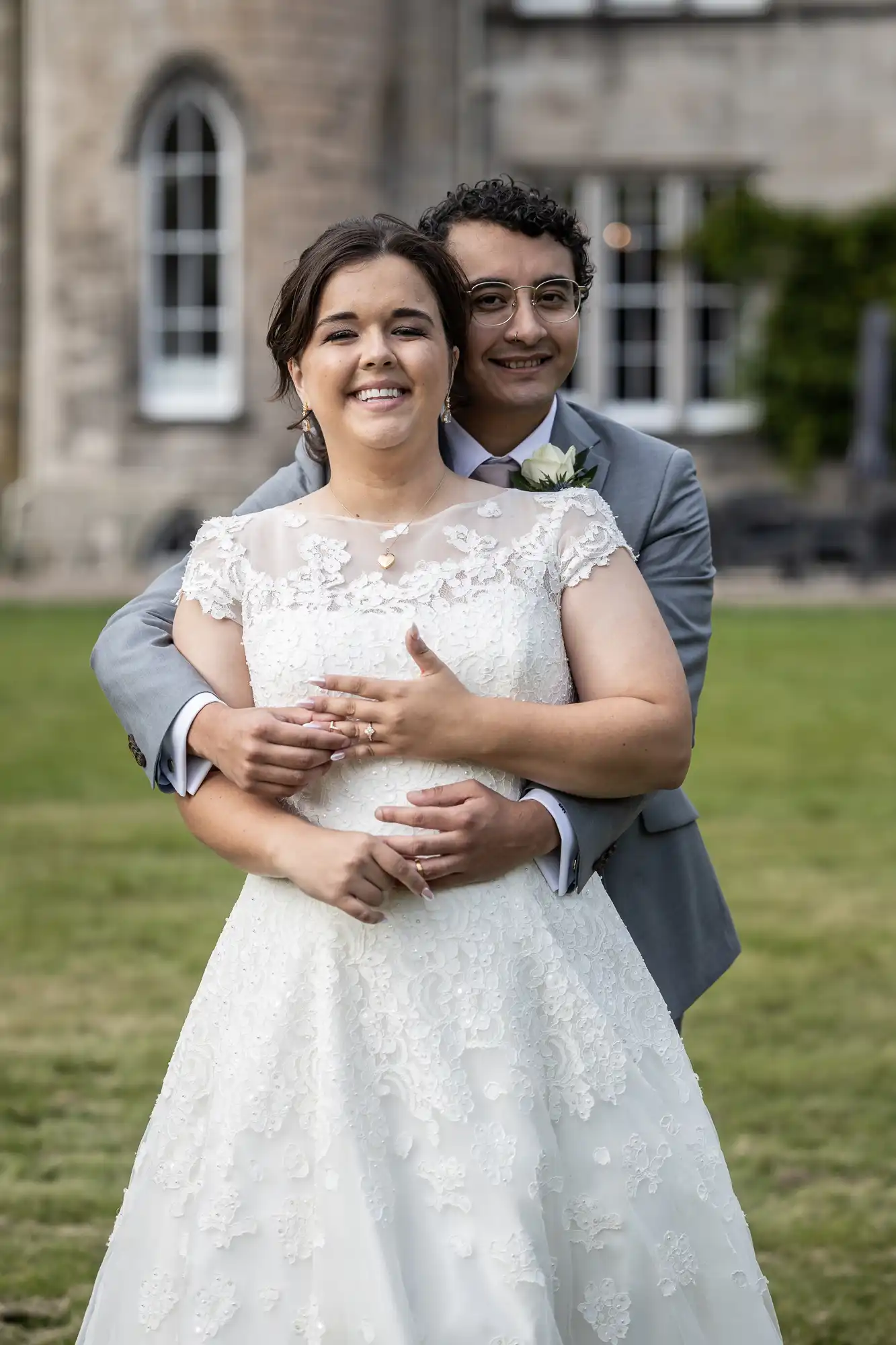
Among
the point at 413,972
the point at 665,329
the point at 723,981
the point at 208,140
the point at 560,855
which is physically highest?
the point at 208,140

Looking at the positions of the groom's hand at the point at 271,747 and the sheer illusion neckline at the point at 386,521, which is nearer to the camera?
the groom's hand at the point at 271,747

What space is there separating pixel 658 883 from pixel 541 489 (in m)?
0.70

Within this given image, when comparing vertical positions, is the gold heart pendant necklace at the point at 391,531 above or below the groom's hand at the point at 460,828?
above

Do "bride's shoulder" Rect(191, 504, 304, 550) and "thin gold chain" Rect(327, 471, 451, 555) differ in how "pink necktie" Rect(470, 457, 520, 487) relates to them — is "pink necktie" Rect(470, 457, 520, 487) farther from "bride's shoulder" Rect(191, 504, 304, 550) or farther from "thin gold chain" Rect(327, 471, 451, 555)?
"bride's shoulder" Rect(191, 504, 304, 550)

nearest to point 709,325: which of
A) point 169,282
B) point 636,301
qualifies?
point 636,301

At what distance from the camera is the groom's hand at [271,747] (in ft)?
8.63

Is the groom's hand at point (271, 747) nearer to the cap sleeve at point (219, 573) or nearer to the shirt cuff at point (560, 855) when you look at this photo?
the cap sleeve at point (219, 573)

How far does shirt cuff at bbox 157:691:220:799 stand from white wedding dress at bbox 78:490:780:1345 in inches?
3.4

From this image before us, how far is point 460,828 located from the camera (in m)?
2.62

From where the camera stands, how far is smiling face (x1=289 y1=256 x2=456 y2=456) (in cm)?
271

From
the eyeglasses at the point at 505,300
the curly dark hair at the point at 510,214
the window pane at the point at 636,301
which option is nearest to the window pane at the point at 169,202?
the window pane at the point at 636,301

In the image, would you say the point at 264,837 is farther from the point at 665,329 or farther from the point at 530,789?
the point at 665,329

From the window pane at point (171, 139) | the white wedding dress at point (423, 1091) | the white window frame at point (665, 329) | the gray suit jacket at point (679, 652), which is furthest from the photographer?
the white window frame at point (665, 329)

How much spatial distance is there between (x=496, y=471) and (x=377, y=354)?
1.53 ft
